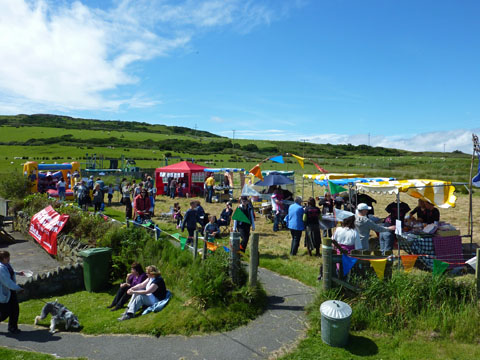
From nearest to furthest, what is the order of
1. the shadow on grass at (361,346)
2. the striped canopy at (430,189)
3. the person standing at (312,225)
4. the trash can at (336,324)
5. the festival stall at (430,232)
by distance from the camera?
the shadow on grass at (361,346)
the trash can at (336,324)
the festival stall at (430,232)
the striped canopy at (430,189)
the person standing at (312,225)

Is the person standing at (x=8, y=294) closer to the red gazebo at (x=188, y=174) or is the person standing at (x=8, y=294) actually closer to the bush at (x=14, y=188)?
the bush at (x=14, y=188)

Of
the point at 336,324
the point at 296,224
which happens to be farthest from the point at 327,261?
the point at 296,224

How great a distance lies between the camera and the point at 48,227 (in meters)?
11.2

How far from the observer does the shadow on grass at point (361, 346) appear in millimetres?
4898

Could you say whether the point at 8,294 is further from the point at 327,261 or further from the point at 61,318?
the point at 327,261

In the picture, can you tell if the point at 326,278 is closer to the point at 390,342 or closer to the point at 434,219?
the point at 390,342

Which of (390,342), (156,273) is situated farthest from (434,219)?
(156,273)

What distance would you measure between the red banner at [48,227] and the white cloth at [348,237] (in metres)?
8.34

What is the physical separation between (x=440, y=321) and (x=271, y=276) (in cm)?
356

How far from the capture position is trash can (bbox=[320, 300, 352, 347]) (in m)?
5.00

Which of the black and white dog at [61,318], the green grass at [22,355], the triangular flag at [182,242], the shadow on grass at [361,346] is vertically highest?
the triangular flag at [182,242]

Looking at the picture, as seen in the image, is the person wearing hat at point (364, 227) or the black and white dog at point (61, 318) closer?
the black and white dog at point (61, 318)

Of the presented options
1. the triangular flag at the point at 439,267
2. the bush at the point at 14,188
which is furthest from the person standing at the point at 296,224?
the bush at the point at 14,188

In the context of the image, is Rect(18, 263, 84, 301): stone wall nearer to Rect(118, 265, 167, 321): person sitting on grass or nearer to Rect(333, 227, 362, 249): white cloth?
Rect(118, 265, 167, 321): person sitting on grass
